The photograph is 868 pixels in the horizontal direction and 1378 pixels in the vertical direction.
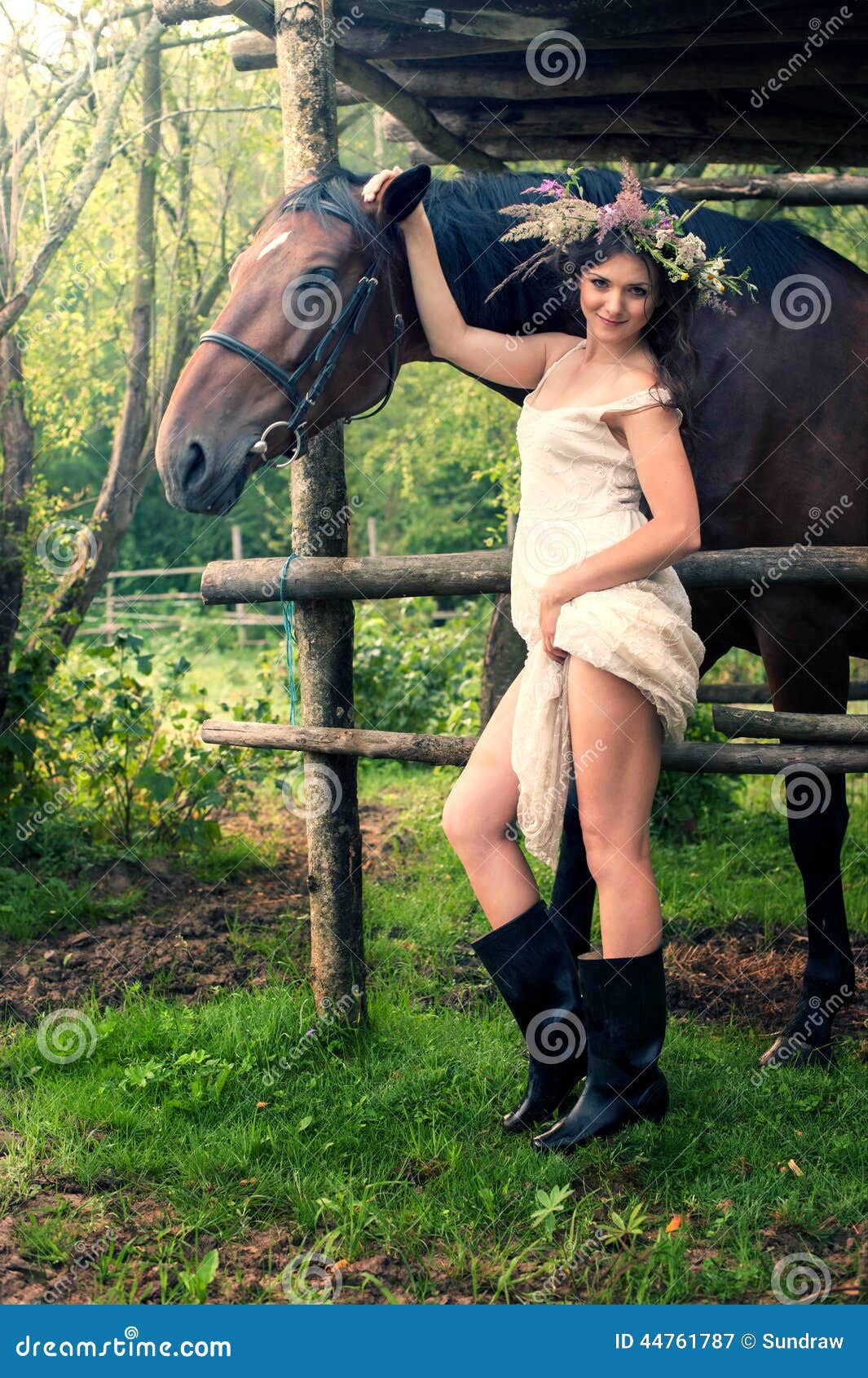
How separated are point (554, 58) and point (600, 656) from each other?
268 centimetres

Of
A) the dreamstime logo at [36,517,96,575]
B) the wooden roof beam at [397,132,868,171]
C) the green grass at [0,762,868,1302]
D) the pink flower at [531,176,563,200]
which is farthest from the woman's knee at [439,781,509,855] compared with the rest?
the wooden roof beam at [397,132,868,171]

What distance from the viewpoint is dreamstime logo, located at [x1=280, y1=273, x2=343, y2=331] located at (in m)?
2.72

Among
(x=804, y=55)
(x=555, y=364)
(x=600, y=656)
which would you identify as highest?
(x=804, y=55)

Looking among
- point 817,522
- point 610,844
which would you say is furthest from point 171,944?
point 817,522

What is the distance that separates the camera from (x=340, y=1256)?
233 cm

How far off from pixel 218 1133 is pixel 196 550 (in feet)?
62.8

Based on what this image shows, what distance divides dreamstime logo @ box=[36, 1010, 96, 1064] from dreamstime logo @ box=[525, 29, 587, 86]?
342 centimetres

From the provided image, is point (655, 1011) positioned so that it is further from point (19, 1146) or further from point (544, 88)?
point (544, 88)

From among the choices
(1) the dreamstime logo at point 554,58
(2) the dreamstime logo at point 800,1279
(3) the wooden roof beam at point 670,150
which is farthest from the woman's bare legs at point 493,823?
(3) the wooden roof beam at point 670,150

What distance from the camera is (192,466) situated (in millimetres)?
2590

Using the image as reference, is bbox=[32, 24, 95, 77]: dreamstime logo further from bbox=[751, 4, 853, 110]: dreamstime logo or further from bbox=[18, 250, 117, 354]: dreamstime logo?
bbox=[751, 4, 853, 110]: dreamstime logo

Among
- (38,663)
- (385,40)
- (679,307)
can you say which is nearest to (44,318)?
(38,663)

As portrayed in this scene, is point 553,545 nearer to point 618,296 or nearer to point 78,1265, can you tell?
point 618,296

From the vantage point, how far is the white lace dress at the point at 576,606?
244 centimetres
